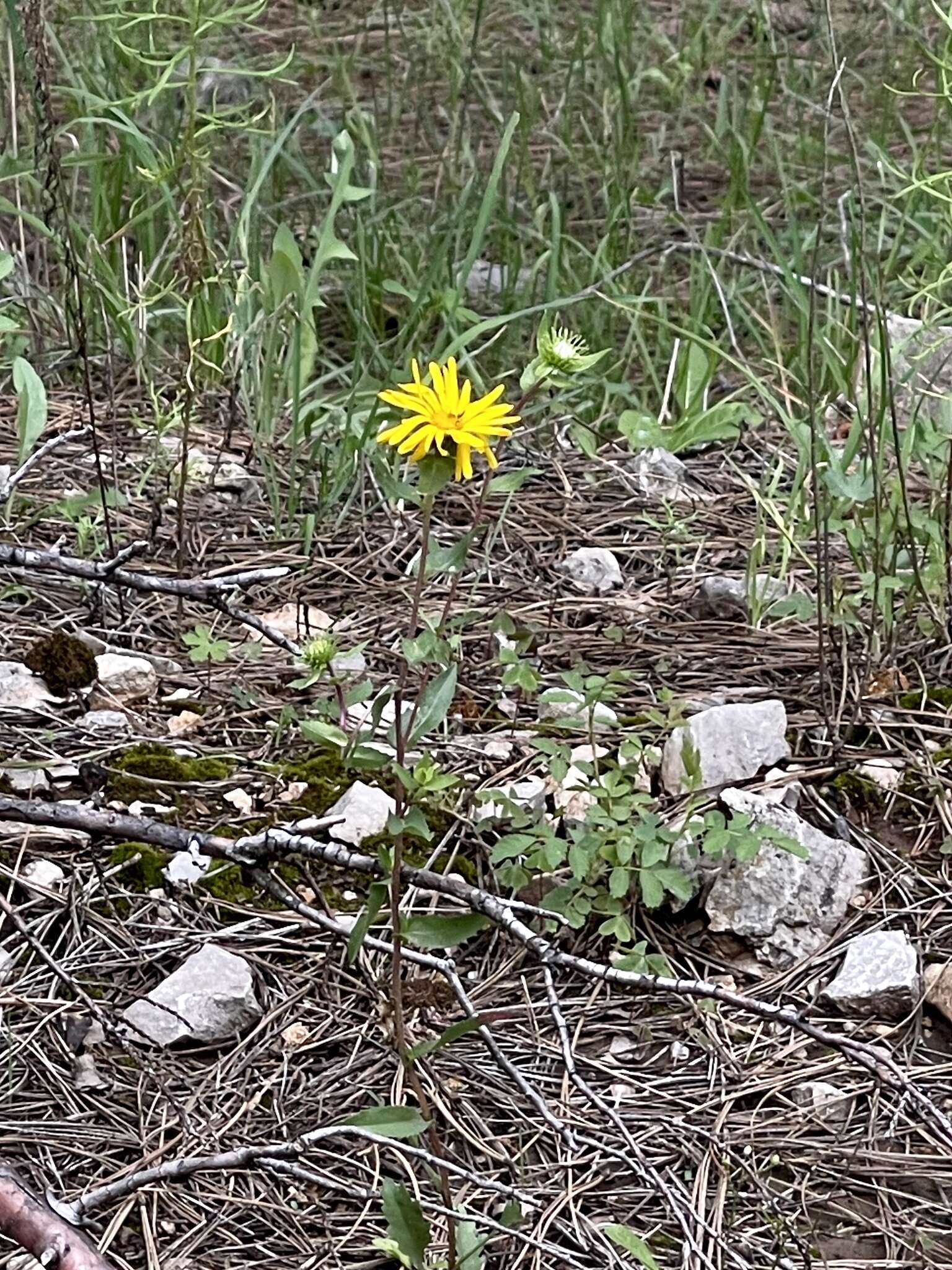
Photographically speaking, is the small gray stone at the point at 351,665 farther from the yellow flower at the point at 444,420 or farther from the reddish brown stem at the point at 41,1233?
the reddish brown stem at the point at 41,1233

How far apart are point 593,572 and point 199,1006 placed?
1.20m

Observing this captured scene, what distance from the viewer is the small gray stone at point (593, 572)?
8.91ft

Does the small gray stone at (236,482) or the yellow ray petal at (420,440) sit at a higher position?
the yellow ray petal at (420,440)

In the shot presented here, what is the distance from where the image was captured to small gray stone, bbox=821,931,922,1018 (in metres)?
1.91

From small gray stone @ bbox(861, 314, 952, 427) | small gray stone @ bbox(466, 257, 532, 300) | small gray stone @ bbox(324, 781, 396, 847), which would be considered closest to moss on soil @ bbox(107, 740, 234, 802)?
small gray stone @ bbox(324, 781, 396, 847)

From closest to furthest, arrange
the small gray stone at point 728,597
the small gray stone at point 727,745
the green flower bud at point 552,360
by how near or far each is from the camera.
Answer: the green flower bud at point 552,360
the small gray stone at point 727,745
the small gray stone at point 728,597

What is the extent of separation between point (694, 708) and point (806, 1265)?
0.93 meters

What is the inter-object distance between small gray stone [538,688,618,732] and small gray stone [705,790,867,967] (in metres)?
0.27

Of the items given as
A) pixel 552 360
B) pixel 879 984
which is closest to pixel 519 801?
pixel 879 984

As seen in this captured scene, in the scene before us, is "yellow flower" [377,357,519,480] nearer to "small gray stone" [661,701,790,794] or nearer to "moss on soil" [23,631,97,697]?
"small gray stone" [661,701,790,794]

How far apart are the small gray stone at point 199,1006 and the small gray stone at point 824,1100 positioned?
2.18 feet

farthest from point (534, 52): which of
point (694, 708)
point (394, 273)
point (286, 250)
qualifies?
point (694, 708)

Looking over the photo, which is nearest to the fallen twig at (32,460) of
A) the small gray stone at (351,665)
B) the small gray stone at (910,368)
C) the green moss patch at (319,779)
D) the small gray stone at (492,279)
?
the small gray stone at (351,665)

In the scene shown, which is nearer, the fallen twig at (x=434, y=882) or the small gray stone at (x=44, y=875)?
the fallen twig at (x=434, y=882)
